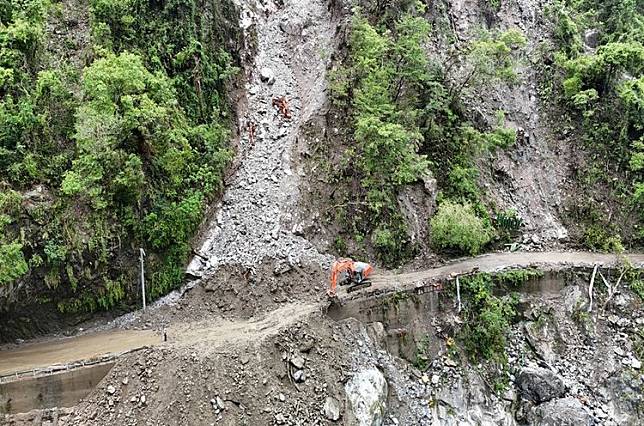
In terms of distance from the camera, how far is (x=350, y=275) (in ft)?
63.9

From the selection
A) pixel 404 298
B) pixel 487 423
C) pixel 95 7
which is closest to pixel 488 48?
pixel 404 298

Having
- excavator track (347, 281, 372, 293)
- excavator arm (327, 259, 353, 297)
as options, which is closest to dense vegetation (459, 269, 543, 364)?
excavator track (347, 281, 372, 293)

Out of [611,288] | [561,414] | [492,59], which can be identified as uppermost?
[492,59]

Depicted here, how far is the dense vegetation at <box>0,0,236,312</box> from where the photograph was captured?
16750 millimetres

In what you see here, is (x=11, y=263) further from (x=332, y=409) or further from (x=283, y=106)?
(x=283, y=106)

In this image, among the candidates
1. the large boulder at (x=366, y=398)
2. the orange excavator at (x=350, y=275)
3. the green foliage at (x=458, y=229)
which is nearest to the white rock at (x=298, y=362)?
the large boulder at (x=366, y=398)

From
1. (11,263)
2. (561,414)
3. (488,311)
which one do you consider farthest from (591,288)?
(11,263)

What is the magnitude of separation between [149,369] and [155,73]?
11960 millimetres

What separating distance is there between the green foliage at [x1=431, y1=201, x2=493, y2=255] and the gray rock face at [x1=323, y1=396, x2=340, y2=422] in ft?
28.7

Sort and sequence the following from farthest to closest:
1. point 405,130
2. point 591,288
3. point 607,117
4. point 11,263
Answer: point 607,117 → point 405,130 → point 591,288 → point 11,263

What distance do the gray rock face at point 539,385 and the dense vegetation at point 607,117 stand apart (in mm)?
7506

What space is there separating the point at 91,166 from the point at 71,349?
6119 mm

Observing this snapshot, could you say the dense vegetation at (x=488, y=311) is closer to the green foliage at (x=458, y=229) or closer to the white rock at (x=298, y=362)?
the green foliage at (x=458, y=229)

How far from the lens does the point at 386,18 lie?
2555 centimetres
